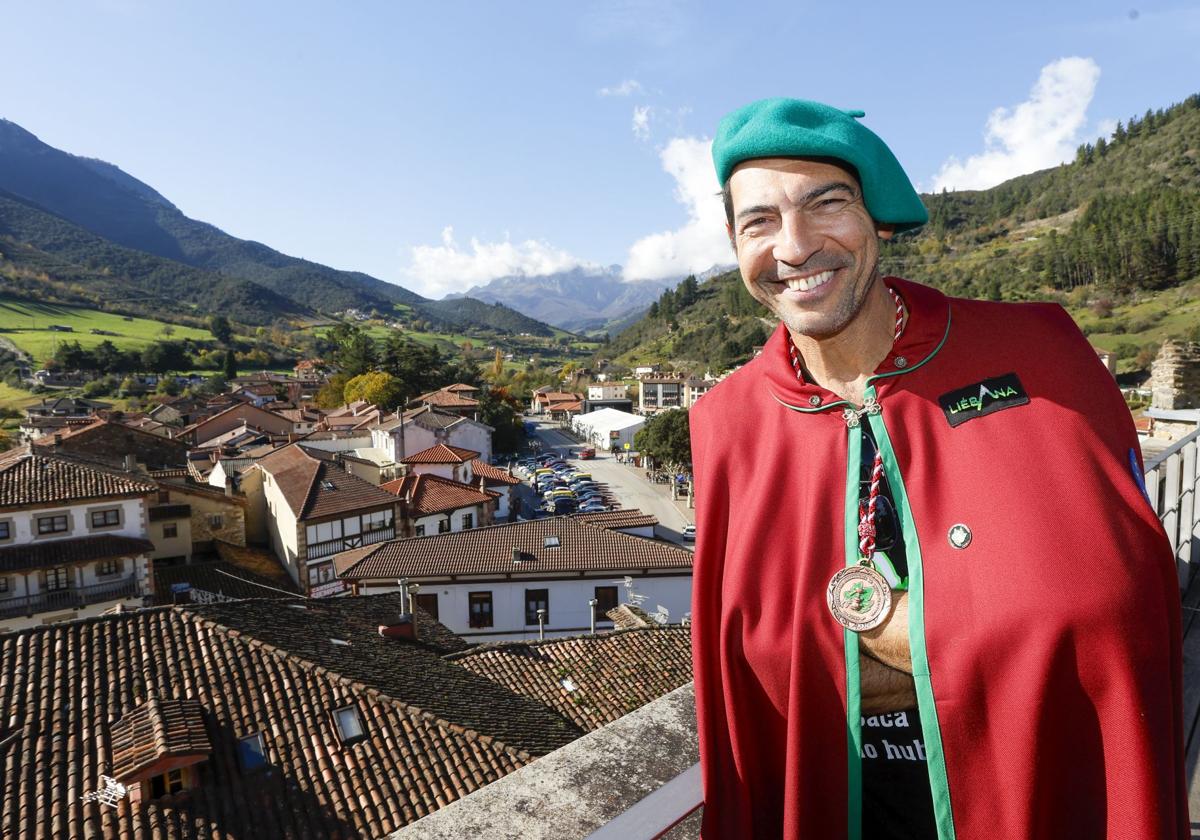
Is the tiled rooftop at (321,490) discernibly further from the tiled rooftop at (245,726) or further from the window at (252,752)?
the window at (252,752)

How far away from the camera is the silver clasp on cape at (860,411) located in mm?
1207

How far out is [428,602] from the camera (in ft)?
55.6

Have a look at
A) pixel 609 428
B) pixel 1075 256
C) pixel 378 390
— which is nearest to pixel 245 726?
pixel 378 390

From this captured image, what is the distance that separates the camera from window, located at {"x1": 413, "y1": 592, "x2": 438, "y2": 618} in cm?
1684

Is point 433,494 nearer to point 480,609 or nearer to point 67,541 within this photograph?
point 480,609

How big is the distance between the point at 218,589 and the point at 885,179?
22.0 meters

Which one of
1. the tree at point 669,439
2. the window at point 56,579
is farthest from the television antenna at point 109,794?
the tree at point 669,439

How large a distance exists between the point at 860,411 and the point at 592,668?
11709 millimetres

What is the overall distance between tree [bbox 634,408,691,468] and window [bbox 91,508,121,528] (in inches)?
991

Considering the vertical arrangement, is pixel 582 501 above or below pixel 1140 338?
below

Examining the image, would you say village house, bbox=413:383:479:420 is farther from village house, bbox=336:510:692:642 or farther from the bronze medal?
the bronze medal

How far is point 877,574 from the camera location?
44.7 inches

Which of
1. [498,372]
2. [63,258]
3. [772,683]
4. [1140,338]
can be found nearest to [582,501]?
[772,683]

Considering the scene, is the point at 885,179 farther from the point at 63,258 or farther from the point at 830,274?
the point at 63,258
